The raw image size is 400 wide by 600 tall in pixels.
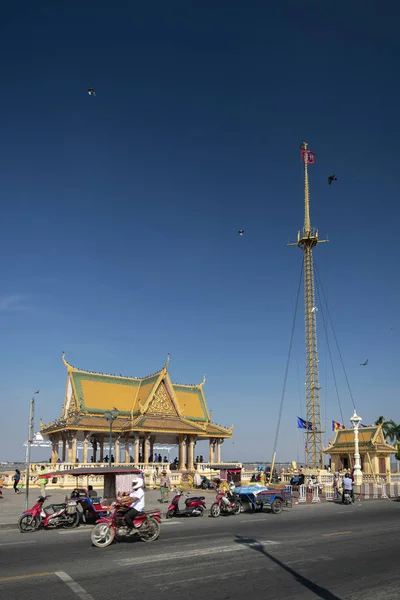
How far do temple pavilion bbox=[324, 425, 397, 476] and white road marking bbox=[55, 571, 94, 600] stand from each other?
46.0 meters

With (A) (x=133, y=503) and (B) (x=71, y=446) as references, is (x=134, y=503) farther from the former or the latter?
(B) (x=71, y=446)

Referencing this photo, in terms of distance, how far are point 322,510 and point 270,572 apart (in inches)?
571

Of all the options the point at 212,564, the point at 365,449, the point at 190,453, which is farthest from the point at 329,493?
the point at 365,449

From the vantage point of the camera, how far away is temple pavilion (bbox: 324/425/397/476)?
5338cm

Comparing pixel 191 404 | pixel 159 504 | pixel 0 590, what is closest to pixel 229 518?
pixel 159 504

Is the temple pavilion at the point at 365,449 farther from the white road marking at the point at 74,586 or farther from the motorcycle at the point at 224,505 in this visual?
the white road marking at the point at 74,586

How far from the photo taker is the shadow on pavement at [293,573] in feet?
28.8

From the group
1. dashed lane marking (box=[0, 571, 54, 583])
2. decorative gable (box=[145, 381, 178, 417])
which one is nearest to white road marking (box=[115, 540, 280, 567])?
dashed lane marking (box=[0, 571, 54, 583])

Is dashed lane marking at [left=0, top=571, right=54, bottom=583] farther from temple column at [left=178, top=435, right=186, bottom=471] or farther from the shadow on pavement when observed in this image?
temple column at [left=178, top=435, right=186, bottom=471]

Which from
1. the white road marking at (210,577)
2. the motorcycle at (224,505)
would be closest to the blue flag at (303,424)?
the motorcycle at (224,505)

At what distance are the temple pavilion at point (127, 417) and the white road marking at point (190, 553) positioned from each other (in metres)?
29.1

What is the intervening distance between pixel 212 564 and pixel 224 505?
32.9 ft

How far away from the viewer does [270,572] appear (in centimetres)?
1035

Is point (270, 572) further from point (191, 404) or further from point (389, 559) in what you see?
point (191, 404)
